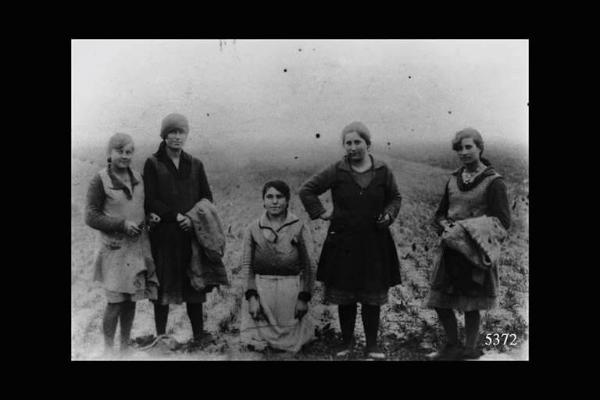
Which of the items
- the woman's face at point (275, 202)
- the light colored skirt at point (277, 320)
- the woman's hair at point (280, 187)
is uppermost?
the woman's hair at point (280, 187)

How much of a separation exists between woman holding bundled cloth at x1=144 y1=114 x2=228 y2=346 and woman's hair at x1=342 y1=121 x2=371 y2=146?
4.21ft

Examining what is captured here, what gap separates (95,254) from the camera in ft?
22.1

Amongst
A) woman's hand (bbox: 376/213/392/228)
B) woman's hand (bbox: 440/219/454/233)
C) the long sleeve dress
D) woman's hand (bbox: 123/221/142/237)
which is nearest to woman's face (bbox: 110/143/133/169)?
woman's hand (bbox: 123/221/142/237)

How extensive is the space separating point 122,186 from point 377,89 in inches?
91.8

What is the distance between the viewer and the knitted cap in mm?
6734

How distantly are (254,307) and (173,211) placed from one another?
→ 41.7 inches

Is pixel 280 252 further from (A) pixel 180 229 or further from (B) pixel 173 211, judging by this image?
(B) pixel 173 211

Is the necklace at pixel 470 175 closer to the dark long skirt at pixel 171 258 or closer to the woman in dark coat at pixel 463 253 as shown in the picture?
the woman in dark coat at pixel 463 253

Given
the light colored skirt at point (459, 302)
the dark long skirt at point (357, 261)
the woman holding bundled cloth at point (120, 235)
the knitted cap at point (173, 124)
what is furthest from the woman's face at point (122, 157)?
the light colored skirt at point (459, 302)

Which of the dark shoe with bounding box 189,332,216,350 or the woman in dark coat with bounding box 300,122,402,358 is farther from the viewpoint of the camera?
the dark shoe with bounding box 189,332,216,350

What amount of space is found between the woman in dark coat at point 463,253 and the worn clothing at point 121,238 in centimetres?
245

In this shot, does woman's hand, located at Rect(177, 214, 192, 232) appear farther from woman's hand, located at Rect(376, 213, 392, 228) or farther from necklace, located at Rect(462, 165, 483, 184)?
necklace, located at Rect(462, 165, 483, 184)

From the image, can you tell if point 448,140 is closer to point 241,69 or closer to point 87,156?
point 241,69

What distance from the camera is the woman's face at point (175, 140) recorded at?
672cm
